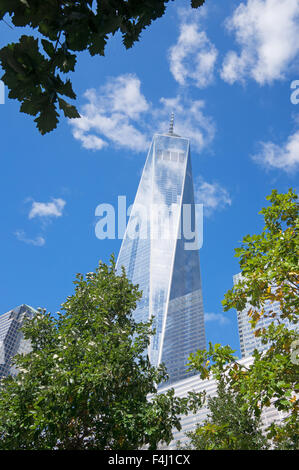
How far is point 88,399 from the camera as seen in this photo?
9.27 m

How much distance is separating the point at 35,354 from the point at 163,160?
19432 centimetres

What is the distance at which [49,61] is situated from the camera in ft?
7.53

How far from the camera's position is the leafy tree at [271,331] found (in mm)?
5891

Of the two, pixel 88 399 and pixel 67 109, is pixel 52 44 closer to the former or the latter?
pixel 67 109

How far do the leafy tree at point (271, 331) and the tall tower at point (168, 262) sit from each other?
145 meters

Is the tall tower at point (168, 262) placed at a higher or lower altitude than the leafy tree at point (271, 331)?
higher

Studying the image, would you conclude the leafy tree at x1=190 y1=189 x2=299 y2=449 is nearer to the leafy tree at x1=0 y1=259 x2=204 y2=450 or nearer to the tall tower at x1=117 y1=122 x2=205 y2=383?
the leafy tree at x1=0 y1=259 x2=204 y2=450

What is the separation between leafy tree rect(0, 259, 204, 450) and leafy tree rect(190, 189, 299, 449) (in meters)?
2.74

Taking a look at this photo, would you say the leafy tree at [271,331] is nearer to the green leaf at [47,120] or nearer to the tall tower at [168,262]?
the green leaf at [47,120]

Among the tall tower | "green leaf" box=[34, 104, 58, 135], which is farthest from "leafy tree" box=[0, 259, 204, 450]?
the tall tower

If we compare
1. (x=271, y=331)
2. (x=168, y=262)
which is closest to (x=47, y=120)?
(x=271, y=331)

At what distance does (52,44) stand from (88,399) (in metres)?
9.03

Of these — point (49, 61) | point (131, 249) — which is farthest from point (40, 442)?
point (131, 249)

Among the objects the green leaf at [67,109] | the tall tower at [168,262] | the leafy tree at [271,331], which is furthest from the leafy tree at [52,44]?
the tall tower at [168,262]
